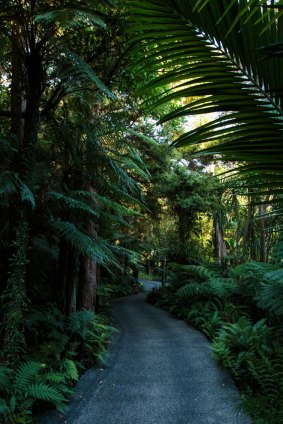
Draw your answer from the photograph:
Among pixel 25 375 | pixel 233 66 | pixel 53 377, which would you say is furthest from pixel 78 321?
pixel 233 66

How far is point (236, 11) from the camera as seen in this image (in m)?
0.66

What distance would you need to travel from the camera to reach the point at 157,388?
205 inches

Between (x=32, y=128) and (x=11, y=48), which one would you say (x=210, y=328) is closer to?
(x=32, y=128)

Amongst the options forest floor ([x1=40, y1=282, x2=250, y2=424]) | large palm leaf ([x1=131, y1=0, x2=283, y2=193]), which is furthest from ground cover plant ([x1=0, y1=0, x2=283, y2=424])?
forest floor ([x1=40, y1=282, x2=250, y2=424])

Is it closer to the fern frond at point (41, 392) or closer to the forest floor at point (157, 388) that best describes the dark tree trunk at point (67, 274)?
the forest floor at point (157, 388)

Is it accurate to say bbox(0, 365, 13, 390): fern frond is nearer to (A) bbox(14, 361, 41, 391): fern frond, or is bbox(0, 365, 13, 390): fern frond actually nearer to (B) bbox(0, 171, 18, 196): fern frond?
(A) bbox(14, 361, 41, 391): fern frond

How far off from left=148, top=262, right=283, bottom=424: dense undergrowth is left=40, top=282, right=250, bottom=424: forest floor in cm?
28

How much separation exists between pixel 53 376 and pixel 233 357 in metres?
3.20

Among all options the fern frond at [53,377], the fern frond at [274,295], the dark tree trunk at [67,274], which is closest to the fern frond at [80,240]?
the fern frond at [53,377]

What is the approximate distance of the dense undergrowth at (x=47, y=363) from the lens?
393 cm

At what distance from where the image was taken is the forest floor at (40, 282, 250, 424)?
4.36 meters

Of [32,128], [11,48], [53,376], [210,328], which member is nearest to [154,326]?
[210,328]

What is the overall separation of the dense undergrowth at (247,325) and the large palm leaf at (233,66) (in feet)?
13.3

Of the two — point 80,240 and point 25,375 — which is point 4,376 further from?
point 80,240
